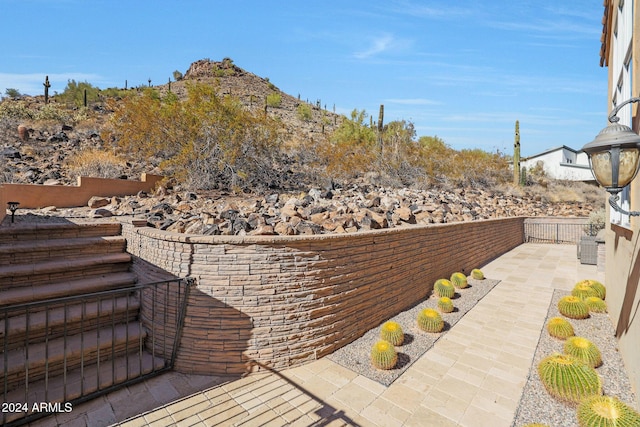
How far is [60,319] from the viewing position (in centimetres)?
358

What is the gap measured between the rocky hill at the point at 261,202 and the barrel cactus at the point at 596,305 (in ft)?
9.99

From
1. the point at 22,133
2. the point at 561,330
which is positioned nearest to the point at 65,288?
the point at 561,330

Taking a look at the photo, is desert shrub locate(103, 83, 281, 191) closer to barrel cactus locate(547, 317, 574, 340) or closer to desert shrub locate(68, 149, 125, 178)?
desert shrub locate(68, 149, 125, 178)

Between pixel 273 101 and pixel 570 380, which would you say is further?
pixel 273 101

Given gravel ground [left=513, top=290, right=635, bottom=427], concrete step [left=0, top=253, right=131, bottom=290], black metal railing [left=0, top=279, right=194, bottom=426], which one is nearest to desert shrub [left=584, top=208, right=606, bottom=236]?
gravel ground [left=513, top=290, right=635, bottom=427]

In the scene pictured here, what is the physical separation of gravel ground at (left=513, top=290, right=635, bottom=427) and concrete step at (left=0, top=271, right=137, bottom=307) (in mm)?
4870

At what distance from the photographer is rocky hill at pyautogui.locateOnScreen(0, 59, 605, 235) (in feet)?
16.3

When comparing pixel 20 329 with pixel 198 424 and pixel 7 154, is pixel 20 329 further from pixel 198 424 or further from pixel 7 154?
pixel 7 154

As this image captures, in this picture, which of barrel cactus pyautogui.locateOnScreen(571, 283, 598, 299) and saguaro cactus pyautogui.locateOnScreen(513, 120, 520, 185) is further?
saguaro cactus pyautogui.locateOnScreen(513, 120, 520, 185)

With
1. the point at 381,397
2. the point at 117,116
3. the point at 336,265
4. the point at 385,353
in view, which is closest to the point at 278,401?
the point at 381,397

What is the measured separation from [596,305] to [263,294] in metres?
5.82

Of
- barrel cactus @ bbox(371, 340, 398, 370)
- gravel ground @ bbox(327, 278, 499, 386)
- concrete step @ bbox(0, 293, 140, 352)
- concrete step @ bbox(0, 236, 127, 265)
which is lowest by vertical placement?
gravel ground @ bbox(327, 278, 499, 386)

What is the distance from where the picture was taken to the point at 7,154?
10.6 meters

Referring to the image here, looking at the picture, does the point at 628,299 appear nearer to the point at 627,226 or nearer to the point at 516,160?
the point at 627,226
